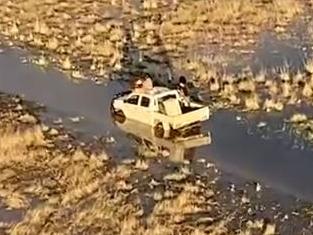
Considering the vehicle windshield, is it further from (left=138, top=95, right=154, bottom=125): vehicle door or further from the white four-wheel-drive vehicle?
(left=138, top=95, right=154, bottom=125): vehicle door

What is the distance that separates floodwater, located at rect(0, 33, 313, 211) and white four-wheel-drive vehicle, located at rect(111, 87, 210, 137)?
36 cm

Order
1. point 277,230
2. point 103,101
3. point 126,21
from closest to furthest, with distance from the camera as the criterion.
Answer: point 277,230, point 103,101, point 126,21

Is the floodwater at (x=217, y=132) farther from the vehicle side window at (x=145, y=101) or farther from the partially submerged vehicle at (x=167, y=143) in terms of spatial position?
the vehicle side window at (x=145, y=101)

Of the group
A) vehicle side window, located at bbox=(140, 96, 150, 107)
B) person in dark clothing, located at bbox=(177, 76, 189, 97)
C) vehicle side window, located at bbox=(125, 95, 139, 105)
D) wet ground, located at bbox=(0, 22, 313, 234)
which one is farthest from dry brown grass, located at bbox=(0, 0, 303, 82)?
vehicle side window, located at bbox=(140, 96, 150, 107)

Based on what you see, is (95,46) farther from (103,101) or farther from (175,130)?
(175,130)

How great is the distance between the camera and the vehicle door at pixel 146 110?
1695cm

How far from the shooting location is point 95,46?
76.4 feet

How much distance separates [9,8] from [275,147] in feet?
48.4

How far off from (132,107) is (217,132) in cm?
167

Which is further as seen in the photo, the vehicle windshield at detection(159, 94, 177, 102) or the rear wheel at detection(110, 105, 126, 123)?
the rear wheel at detection(110, 105, 126, 123)

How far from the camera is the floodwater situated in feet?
48.6

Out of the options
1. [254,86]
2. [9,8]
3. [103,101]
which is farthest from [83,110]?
[9,8]

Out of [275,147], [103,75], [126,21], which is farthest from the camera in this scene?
[126,21]

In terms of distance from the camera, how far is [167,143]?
645 inches
